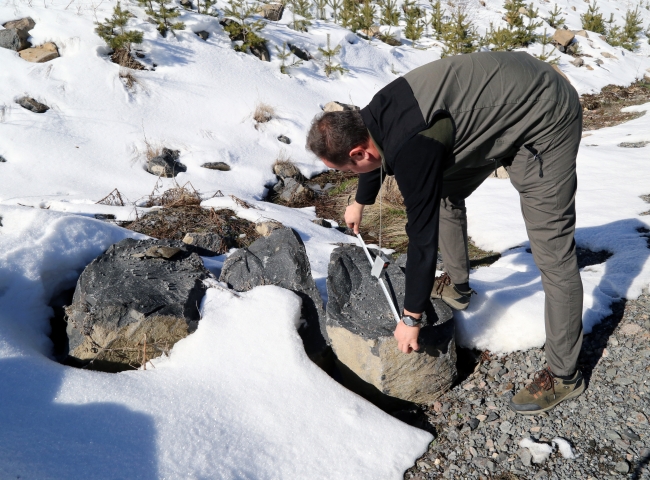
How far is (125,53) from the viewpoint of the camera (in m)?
7.24

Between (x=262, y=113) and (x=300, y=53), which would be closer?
(x=262, y=113)

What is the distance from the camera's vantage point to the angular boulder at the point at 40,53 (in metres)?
6.73

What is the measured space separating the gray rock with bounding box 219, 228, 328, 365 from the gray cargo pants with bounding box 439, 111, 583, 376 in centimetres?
116

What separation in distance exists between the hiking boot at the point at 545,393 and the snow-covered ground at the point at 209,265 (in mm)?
384

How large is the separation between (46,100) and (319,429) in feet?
20.4

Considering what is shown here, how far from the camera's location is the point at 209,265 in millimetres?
3418

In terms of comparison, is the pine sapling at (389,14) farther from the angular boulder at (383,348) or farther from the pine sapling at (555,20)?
the angular boulder at (383,348)

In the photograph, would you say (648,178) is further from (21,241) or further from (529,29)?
(529,29)

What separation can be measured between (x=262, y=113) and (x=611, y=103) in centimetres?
695

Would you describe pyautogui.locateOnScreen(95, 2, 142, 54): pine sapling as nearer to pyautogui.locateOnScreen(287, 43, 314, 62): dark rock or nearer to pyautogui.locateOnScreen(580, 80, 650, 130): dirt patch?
pyautogui.locateOnScreen(287, 43, 314, 62): dark rock

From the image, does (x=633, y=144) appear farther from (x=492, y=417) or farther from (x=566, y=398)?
(x=492, y=417)

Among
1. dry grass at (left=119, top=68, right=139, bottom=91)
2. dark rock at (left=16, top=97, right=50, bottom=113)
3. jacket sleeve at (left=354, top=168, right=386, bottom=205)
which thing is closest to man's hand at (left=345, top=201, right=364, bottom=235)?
jacket sleeve at (left=354, top=168, right=386, bottom=205)

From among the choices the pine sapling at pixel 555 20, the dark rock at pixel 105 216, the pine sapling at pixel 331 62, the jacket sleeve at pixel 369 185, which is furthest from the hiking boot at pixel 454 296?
the pine sapling at pixel 555 20

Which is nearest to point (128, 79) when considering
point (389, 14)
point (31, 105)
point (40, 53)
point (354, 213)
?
point (40, 53)
